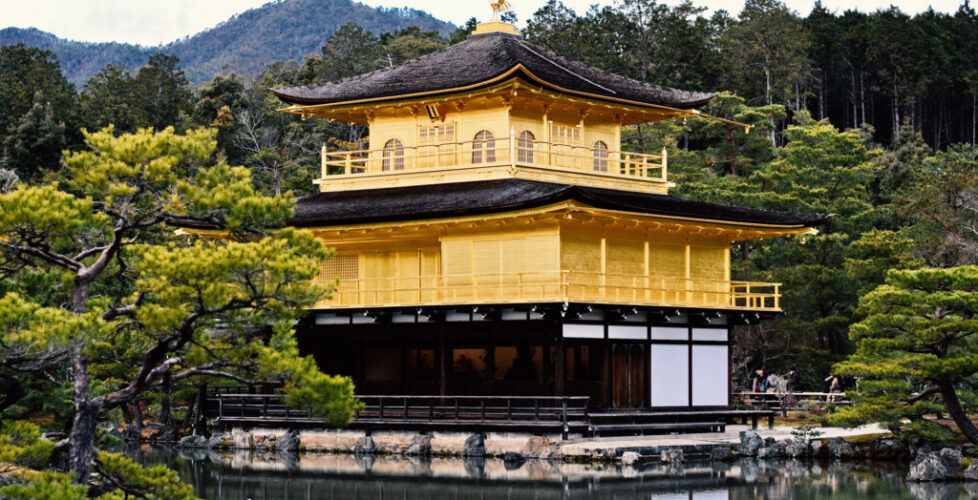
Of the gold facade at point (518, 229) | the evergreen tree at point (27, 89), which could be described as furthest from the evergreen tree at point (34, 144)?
the gold facade at point (518, 229)

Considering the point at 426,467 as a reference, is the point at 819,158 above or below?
Answer: above

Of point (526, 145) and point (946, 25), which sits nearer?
point (526, 145)

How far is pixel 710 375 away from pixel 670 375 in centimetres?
138

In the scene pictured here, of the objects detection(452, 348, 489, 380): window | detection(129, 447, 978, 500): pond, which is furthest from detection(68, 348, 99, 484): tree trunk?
detection(452, 348, 489, 380): window

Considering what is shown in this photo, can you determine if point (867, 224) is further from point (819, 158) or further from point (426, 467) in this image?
point (426, 467)

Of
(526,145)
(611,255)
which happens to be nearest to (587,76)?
(526,145)

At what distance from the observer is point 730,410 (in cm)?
3212

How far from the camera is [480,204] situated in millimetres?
29703

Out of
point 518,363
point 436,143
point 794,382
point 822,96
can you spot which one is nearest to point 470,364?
point 518,363

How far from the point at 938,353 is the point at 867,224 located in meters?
18.5

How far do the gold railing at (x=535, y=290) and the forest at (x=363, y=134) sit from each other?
2807 millimetres

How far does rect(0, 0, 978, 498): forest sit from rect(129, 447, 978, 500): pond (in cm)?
200

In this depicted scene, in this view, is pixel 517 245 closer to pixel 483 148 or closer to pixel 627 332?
pixel 627 332

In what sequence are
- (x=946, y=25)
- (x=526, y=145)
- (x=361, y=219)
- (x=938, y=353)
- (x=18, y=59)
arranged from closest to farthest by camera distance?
1. (x=938, y=353)
2. (x=361, y=219)
3. (x=526, y=145)
4. (x=18, y=59)
5. (x=946, y=25)
